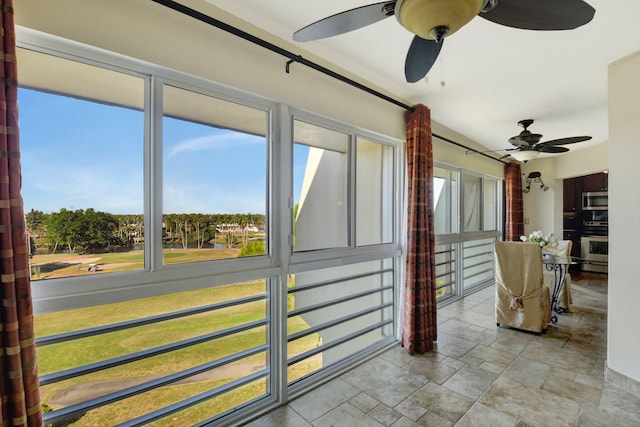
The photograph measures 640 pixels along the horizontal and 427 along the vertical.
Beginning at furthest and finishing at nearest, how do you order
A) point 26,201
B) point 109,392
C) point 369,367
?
point 369,367 → point 109,392 → point 26,201

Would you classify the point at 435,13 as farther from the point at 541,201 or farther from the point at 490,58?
the point at 541,201

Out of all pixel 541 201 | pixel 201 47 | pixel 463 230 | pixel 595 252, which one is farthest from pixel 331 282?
pixel 595 252

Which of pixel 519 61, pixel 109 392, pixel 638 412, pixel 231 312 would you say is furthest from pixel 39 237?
pixel 638 412

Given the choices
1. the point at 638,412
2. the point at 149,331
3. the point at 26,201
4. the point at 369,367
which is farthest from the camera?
the point at 369,367

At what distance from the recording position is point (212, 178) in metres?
1.90

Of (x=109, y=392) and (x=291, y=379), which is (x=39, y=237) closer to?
(x=109, y=392)

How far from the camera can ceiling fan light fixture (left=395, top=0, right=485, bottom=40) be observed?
3.11 feet

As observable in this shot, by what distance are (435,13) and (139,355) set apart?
2.08 metres

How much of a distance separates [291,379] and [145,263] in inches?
55.4

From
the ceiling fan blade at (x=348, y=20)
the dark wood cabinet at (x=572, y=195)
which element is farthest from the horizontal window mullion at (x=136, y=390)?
the dark wood cabinet at (x=572, y=195)

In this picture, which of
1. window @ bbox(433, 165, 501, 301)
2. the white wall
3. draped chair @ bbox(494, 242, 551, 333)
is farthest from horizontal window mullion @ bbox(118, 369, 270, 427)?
window @ bbox(433, 165, 501, 301)

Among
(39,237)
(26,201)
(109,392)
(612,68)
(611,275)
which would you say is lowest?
(109,392)

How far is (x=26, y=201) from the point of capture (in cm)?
133

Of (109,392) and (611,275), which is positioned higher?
(611,275)
